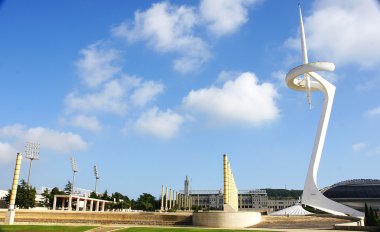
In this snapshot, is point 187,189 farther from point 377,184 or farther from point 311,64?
point 311,64

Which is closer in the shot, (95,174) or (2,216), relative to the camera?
(2,216)

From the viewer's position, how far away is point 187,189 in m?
145

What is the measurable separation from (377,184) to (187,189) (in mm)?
79336

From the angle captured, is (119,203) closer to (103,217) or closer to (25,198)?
(25,198)

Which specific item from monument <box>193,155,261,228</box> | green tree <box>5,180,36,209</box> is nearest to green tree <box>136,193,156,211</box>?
green tree <box>5,180,36,209</box>

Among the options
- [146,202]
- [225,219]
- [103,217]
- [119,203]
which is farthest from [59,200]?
[225,219]

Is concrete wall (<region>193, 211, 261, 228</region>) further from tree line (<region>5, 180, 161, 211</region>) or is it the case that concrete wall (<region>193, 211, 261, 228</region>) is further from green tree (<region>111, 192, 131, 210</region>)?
green tree (<region>111, 192, 131, 210</region>)

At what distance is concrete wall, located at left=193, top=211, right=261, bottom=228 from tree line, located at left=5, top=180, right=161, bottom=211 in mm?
32334

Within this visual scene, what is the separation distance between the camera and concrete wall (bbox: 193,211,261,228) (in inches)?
1247

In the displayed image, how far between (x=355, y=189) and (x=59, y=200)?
187 ft

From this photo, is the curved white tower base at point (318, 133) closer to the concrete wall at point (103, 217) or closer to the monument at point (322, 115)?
the monument at point (322, 115)

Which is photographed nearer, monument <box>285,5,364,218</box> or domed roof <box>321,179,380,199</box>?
monument <box>285,5,364,218</box>

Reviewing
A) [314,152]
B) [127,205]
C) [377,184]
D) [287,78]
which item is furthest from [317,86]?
[127,205]

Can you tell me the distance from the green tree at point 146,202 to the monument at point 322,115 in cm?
4719
